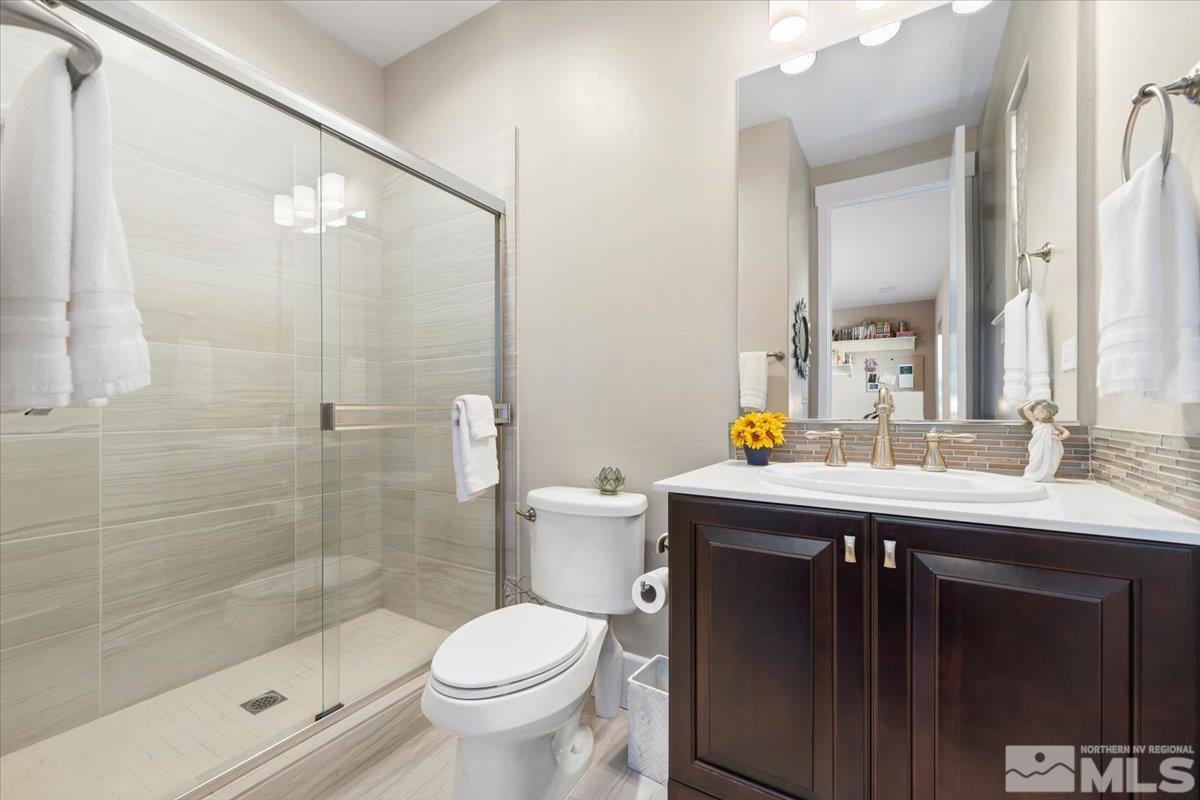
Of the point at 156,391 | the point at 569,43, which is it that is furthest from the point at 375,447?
the point at 569,43

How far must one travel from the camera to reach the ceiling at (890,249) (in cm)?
147

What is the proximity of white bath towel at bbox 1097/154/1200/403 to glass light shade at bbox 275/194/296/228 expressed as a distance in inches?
82.5

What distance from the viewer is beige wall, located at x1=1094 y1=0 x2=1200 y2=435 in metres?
0.88

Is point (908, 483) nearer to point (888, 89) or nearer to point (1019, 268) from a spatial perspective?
point (1019, 268)

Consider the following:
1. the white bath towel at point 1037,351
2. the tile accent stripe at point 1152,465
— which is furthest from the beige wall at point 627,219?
the tile accent stripe at point 1152,465

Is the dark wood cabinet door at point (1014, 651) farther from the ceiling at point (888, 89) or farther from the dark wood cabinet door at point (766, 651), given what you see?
the ceiling at point (888, 89)

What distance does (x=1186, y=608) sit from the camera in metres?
0.79

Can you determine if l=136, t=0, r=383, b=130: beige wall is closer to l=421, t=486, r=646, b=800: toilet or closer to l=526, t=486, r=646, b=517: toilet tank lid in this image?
l=526, t=486, r=646, b=517: toilet tank lid

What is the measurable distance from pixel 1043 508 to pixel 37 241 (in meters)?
1.68

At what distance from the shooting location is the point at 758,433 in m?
1.56

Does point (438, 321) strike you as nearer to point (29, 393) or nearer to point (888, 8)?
point (29, 393)

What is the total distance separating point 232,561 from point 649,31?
2375 millimetres

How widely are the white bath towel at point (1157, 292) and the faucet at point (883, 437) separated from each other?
1.87 feet

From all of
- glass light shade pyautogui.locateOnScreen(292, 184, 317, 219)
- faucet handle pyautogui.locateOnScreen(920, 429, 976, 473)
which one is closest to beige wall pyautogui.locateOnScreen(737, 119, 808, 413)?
faucet handle pyautogui.locateOnScreen(920, 429, 976, 473)
